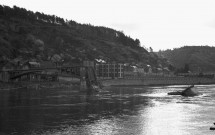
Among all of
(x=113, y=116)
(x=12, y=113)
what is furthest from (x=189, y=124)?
(x=12, y=113)

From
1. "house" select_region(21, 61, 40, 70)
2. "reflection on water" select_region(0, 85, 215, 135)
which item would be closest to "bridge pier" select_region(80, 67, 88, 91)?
"house" select_region(21, 61, 40, 70)

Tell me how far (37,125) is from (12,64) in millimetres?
122810

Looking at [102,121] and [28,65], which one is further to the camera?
[28,65]

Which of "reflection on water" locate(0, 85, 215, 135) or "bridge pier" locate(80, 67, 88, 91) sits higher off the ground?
"bridge pier" locate(80, 67, 88, 91)

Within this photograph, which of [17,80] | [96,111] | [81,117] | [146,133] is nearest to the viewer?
[146,133]

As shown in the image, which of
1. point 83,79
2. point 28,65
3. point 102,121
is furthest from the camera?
point 28,65

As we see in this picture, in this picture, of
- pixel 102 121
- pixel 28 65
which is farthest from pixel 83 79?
pixel 102 121

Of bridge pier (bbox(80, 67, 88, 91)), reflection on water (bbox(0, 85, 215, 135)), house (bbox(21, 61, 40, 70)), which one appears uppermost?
house (bbox(21, 61, 40, 70))

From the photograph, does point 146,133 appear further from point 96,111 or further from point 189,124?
point 96,111

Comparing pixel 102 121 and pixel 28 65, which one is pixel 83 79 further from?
pixel 102 121

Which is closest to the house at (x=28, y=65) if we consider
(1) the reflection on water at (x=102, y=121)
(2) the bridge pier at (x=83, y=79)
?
(2) the bridge pier at (x=83, y=79)

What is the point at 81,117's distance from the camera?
53250 millimetres

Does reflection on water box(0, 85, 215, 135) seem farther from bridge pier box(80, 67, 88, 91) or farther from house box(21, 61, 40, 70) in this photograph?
house box(21, 61, 40, 70)

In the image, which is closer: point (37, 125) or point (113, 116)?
point (37, 125)
